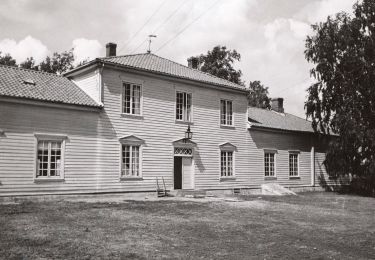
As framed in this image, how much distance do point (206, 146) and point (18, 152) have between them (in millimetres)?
10837

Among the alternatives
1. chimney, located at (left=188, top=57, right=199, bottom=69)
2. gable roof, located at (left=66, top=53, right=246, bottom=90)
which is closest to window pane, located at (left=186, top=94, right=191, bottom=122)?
gable roof, located at (left=66, top=53, right=246, bottom=90)

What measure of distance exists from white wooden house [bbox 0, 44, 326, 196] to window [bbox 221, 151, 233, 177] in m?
0.06

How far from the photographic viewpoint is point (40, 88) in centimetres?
1919

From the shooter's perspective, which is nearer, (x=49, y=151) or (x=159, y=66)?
(x=49, y=151)

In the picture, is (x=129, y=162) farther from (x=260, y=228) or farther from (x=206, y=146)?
(x=260, y=228)

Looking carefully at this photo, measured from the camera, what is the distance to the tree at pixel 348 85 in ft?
81.4

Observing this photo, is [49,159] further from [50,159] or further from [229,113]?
[229,113]

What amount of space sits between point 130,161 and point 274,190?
10.0 metres

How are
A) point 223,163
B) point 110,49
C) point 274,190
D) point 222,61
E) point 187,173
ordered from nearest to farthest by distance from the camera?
point 187,173, point 110,49, point 223,163, point 274,190, point 222,61

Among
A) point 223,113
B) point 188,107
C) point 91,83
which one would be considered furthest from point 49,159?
point 223,113

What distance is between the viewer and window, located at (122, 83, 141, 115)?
21.0 meters

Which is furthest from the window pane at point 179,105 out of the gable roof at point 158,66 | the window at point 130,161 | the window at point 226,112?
the window at point 130,161

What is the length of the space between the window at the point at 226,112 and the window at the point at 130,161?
6692 millimetres

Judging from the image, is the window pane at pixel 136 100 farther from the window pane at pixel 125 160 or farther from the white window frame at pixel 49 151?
the white window frame at pixel 49 151
